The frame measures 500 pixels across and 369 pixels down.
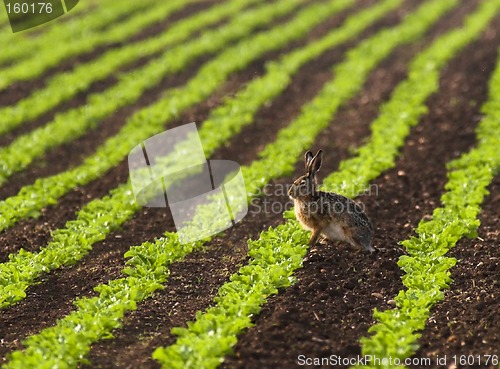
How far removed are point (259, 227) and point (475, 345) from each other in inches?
193

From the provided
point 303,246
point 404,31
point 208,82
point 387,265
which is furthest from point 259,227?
point 404,31

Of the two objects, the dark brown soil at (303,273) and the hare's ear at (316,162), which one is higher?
the hare's ear at (316,162)

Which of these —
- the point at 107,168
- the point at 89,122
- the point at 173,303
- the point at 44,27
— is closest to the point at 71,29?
the point at 44,27

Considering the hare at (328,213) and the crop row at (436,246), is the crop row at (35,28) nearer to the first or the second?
the crop row at (436,246)

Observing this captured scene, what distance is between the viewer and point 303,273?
10266 millimetres

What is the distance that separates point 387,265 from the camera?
10508 mm

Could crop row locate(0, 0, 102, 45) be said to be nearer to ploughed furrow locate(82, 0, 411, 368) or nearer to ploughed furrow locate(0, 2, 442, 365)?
ploughed furrow locate(82, 0, 411, 368)

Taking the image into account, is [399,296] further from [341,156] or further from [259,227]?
[341,156]

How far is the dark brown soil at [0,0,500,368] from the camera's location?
852 cm

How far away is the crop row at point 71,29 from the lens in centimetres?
2808

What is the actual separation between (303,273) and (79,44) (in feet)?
67.5

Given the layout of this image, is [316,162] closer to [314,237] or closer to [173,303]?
[314,237]

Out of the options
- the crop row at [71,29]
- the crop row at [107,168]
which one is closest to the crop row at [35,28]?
the crop row at [71,29]

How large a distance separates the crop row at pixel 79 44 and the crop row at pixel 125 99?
3.23 metres
